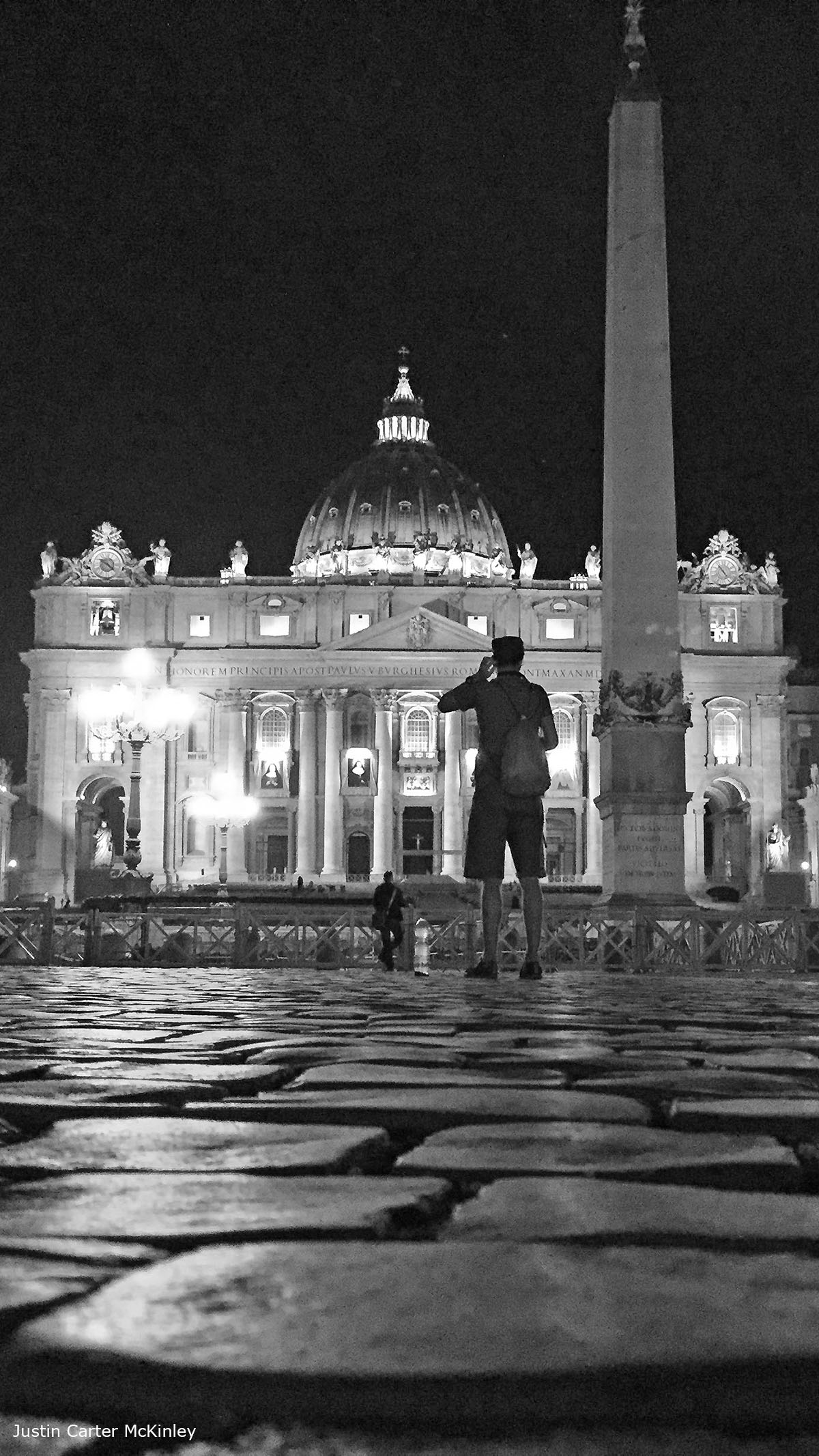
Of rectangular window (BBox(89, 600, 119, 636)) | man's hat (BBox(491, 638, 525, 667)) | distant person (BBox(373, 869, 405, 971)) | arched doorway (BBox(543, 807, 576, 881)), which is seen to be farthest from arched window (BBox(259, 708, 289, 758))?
man's hat (BBox(491, 638, 525, 667))

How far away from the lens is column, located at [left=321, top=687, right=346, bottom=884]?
8144 cm

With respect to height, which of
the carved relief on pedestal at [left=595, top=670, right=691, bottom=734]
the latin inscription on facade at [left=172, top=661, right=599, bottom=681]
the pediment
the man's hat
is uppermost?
the pediment

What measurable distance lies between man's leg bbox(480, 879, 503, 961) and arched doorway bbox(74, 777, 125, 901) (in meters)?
33.8

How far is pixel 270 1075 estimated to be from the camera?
13.8 ft

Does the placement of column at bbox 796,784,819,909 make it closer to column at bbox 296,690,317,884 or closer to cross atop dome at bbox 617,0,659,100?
column at bbox 296,690,317,884

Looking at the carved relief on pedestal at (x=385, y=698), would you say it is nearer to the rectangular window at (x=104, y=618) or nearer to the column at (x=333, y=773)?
the column at (x=333, y=773)

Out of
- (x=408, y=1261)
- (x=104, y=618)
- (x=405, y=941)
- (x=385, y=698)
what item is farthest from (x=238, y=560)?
(x=408, y=1261)

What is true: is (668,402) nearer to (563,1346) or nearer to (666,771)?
(666,771)

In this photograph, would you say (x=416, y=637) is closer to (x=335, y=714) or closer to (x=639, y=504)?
(x=335, y=714)

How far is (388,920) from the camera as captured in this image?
61.3ft

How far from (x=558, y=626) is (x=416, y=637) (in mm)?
7482

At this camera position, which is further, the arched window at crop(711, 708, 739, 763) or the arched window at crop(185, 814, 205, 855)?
the arched window at crop(711, 708, 739, 763)

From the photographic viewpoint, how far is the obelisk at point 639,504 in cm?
2091

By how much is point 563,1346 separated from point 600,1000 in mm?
6933
